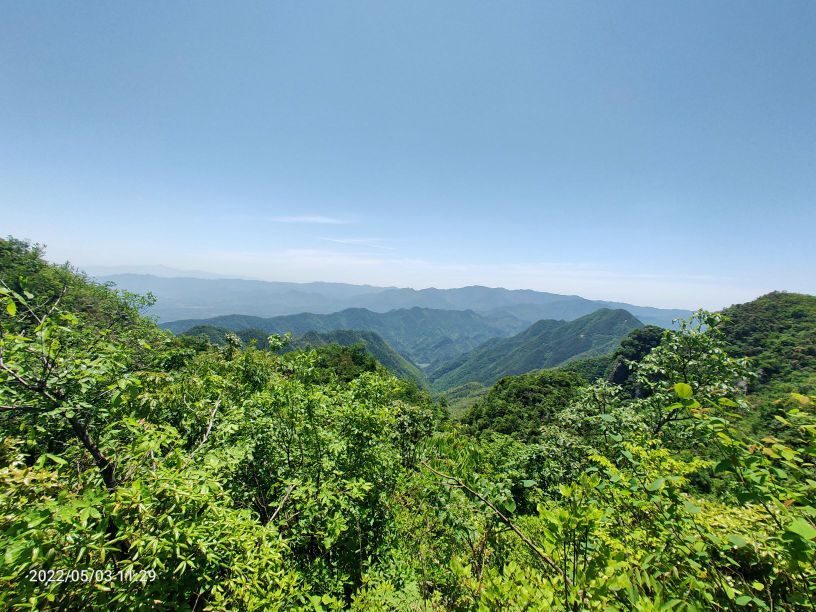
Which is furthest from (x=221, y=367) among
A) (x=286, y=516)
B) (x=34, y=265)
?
(x=34, y=265)

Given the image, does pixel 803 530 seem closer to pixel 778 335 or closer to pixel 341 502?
pixel 341 502

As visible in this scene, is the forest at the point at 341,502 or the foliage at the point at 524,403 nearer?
the forest at the point at 341,502

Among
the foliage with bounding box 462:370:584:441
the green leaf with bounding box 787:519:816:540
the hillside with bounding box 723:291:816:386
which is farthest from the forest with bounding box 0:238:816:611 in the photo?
the hillside with bounding box 723:291:816:386

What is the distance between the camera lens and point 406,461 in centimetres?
684

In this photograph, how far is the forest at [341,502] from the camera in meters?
2.34

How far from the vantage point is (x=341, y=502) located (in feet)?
15.4

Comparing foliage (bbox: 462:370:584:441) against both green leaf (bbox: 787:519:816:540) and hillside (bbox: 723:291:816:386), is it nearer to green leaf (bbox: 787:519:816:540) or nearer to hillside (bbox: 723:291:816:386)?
hillside (bbox: 723:291:816:386)

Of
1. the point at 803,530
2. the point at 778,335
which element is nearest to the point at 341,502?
the point at 803,530

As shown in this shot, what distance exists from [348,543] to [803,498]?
5.71 metres

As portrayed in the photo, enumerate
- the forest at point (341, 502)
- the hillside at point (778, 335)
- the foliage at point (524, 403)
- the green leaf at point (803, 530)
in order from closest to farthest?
the green leaf at point (803, 530) < the forest at point (341, 502) < the hillside at point (778, 335) < the foliage at point (524, 403)

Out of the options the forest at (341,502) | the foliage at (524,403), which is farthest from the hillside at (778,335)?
the forest at (341,502)

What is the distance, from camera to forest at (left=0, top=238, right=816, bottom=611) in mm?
2338

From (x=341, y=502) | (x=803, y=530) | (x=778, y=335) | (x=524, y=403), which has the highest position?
(x=803, y=530)

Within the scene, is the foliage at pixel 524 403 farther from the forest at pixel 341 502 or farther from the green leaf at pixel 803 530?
the green leaf at pixel 803 530
